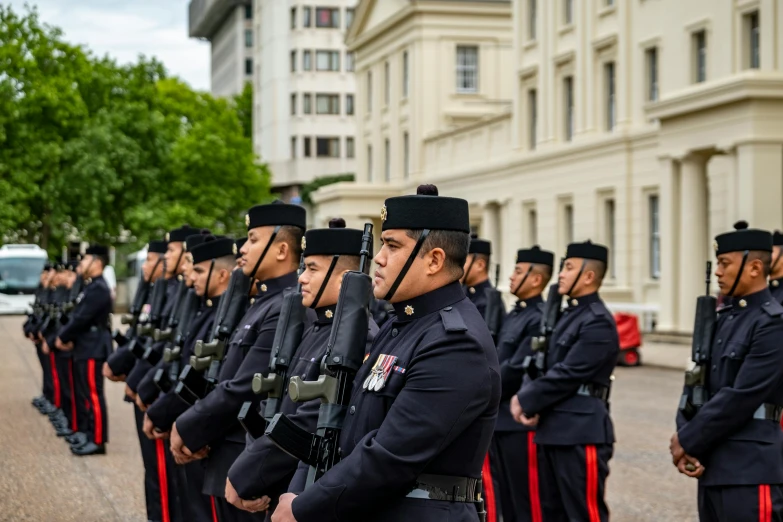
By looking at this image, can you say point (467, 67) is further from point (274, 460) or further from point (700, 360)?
point (274, 460)

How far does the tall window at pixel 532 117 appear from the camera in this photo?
51.6 m

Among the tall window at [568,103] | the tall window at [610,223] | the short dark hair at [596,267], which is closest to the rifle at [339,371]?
the short dark hair at [596,267]

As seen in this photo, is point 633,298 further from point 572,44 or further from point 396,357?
point 396,357

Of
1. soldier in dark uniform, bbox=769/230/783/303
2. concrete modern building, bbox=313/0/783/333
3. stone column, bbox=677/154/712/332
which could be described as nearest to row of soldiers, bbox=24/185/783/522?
soldier in dark uniform, bbox=769/230/783/303

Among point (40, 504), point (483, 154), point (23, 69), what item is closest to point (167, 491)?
point (40, 504)

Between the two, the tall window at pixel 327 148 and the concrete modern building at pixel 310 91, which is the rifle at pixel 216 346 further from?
the tall window at pixel 327 148

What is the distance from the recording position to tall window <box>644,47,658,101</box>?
42188 mm

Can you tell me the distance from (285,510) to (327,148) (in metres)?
98.6

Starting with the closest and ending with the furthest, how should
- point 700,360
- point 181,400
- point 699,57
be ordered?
1. point 700,360
2. point 181,400
3. point 699,57

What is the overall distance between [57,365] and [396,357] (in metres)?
13.9

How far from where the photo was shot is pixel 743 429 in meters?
8.00

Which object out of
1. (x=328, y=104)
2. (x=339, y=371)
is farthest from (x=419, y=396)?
(x=328, y=104)

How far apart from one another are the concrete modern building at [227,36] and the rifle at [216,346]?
11699cm

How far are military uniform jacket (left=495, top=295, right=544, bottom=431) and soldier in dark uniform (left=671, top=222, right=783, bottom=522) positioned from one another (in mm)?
2374
